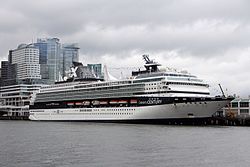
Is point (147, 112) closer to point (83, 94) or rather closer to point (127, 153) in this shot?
point (83, 94)

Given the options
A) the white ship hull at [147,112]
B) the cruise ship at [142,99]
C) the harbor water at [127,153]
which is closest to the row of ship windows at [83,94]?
the cruise ship at [142,99]

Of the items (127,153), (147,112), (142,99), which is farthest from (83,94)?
(127,153)

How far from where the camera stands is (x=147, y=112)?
80.1m

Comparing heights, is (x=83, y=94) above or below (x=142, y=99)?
above

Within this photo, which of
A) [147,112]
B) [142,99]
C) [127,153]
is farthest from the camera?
[142,99]

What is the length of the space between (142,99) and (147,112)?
3212mm

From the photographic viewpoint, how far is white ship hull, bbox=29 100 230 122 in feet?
250

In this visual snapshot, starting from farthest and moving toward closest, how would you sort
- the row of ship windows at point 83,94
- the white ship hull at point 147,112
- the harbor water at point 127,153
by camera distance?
the row of ship windows at point 83,94
the white ship hull at point 147,112
the harbor water at point 127,153

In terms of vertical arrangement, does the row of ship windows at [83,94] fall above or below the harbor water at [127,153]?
above

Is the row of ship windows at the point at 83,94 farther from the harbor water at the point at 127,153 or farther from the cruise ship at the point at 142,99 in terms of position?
the harbor water at the point at 127,153

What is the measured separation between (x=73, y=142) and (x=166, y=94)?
36843 mm

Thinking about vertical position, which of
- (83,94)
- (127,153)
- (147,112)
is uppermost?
(83,94)

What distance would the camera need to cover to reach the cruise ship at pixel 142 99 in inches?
3021

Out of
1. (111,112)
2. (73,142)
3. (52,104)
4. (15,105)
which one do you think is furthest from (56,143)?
(15,105)
